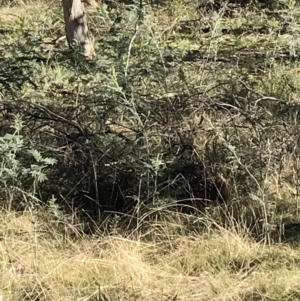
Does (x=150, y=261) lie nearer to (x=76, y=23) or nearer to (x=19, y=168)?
(x=19, y=168)

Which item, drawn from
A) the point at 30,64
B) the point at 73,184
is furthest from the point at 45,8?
the point at 73,184

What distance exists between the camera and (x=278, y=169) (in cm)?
411

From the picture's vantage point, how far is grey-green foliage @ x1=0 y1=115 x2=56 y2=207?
3.84 m

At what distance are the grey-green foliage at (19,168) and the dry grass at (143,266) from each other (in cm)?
20

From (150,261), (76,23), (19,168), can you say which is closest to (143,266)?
(150,261)

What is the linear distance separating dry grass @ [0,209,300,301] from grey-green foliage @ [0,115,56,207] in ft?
0.66

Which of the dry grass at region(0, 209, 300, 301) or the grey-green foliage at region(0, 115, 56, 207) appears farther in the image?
the grey-green foliage at region(0, 115, 56, 207)

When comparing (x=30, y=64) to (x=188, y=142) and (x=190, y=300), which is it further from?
(x=190, y=300)

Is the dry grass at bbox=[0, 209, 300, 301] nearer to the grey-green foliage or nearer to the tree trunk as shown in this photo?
the grey-green foliage

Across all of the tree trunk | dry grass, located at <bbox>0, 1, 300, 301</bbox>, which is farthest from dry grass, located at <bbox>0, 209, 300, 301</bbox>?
the tree trunk

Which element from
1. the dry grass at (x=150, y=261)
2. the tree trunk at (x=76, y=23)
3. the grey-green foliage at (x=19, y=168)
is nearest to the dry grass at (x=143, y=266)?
the dry grass at (x=150, y=261)

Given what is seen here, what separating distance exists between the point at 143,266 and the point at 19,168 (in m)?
1.02

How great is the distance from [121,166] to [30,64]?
1.30 metres

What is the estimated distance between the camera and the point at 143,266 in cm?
341
